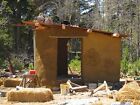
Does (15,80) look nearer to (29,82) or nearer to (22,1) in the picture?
(29,82)

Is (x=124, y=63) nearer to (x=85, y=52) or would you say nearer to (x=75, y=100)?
(x=85, y=52)

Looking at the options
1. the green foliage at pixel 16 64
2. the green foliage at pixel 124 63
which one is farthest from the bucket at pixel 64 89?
the green foliage at pixel 16 64

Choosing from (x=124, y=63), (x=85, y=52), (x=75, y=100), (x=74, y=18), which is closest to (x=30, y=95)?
(x=75, y=100)

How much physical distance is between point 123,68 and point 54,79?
29.3 feet

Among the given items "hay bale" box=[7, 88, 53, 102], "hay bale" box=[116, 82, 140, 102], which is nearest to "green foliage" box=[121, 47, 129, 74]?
"hay bale" box=[7, 88, 53, 102]

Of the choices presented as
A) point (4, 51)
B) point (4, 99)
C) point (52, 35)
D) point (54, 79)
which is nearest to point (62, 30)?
point (52, 35)

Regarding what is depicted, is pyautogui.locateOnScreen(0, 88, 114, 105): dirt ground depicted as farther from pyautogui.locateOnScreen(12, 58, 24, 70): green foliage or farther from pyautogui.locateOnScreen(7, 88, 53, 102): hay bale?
pyautogui.locateOnScreen(12, 58, 24, 70): green foliage

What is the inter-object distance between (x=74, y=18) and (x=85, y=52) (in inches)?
819

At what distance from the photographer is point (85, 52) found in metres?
19.4

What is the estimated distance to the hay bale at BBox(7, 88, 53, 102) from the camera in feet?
48.5

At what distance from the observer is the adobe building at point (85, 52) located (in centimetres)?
1898

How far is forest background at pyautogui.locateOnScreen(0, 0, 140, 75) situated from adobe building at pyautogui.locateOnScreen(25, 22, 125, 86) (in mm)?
7588

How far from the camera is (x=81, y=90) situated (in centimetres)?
1767

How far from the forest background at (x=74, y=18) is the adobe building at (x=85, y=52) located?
7588 mm
